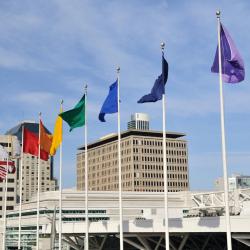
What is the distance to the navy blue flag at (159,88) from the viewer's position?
37.7 meters

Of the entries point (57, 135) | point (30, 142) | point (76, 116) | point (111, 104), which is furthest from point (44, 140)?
point (111, 104)

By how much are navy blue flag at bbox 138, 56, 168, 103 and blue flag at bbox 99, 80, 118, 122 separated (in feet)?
17.2

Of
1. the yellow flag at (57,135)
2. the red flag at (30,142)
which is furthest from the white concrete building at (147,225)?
the yellow flag at (57,135)

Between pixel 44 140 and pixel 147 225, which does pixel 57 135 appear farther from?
pixel 147 225

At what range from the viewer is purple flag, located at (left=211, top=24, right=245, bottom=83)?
30250mm

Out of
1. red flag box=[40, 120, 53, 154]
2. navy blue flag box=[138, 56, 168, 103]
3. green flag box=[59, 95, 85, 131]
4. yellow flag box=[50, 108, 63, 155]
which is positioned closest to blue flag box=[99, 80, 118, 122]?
green flag box=[59, 95, 85, 131]

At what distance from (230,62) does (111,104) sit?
14763 mm

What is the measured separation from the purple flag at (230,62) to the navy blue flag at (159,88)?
23.9ft

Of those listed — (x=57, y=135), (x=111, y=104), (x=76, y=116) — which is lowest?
(x=57, y=135)

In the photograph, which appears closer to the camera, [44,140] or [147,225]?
[44,140]

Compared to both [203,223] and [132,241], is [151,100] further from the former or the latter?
[132,241]

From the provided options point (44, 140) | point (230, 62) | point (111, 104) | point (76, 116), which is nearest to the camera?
point (230, 62)

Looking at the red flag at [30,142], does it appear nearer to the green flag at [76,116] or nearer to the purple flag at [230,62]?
the green flag at [76,116]

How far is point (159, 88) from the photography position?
3791cm
